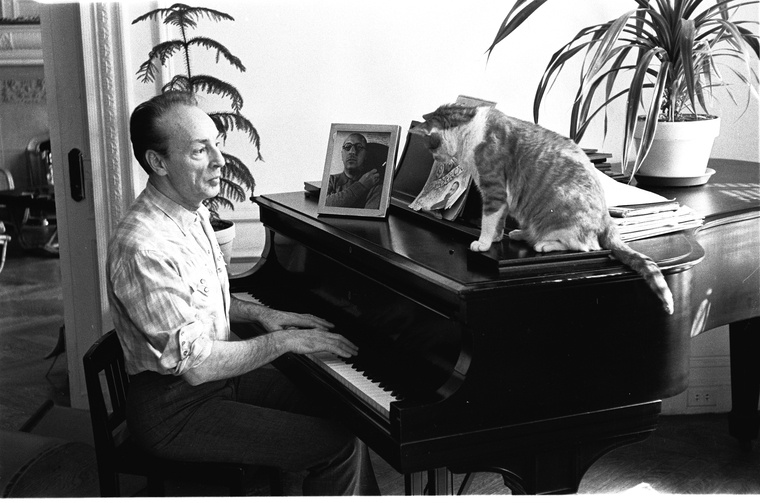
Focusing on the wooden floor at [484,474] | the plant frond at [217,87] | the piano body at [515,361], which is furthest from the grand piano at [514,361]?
the plant frond at [217,87]

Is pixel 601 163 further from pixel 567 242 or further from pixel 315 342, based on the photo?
pixel 315 342

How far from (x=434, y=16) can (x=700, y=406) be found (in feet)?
6.52

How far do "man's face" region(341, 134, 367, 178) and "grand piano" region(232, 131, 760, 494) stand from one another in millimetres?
445

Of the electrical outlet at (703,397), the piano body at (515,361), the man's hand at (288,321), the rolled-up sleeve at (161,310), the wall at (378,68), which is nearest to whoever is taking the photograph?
the piano body at (515,361)

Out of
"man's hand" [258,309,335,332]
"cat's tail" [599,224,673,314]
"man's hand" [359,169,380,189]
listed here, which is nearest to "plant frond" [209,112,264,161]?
"man's hand" [359,169,380,189]

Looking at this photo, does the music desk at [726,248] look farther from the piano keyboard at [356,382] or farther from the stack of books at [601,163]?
the piano keyboard at [356,382]

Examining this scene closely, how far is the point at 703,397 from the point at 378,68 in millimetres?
1948

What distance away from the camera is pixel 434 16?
3691 mm

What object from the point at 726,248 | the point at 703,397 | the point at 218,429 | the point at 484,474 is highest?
the point at 726,248

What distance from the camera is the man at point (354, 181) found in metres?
2.65

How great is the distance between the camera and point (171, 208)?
2.36m

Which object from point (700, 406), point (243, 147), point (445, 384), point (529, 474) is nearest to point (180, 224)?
point (445, 384)

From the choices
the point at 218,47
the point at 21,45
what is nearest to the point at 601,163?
the point at 218,47

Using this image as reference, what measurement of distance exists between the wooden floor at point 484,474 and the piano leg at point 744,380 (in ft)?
0.26
